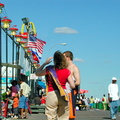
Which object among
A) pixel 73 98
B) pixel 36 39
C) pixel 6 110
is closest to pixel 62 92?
pixel 73 98

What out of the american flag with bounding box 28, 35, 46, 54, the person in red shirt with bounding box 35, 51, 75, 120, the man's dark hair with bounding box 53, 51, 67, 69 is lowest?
the person in red shirt with bounding box 35, 51, 75, 120

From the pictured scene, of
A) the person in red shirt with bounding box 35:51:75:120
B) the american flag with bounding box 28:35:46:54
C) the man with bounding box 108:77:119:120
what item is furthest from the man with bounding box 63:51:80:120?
the american flag with bounding box 28:35:46:54

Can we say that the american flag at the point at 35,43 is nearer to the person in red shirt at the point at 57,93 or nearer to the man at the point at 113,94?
the man at the point at 113,94

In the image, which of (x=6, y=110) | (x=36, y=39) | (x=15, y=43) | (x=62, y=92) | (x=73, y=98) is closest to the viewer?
(x=62, y=92)

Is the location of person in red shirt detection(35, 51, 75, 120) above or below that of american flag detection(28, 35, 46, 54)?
below

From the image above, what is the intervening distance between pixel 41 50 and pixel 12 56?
10519mm

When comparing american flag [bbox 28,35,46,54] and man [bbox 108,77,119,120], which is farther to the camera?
american flag [bbox 28,35,46,54]

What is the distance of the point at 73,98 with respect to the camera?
9336 mm

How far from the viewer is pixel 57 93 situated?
7914mm

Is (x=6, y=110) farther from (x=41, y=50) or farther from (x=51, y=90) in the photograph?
(x=41, y=50)

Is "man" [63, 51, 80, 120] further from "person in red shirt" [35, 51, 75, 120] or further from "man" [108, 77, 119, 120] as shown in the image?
"man" [108, 77, 119, 120]

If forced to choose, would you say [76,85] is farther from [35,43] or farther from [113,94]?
[35,43]

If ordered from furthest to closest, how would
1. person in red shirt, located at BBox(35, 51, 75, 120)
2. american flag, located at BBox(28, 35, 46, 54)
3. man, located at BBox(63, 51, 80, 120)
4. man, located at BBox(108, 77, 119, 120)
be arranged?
american flag, located at BBox(28, 35, 46, 54)
man, located at BBox(108, 77, 119, 120)
man, located at BBox(63, 51, 80, 120)
person in red shirt, located at BBox(35, 51, 75, 120)

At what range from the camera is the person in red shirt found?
791 cm
